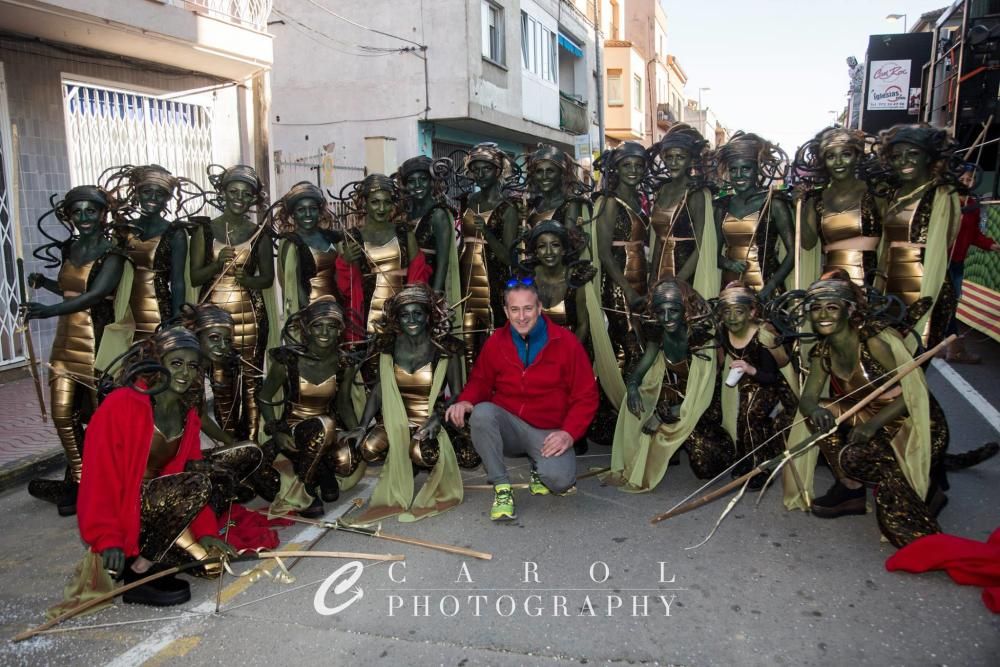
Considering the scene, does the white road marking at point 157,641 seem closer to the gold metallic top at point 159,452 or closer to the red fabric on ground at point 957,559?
the gold metallic top at point 159,452

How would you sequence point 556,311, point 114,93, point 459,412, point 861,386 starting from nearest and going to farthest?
point 861,386 → point 459,412 → point 556,311 → point 114,93

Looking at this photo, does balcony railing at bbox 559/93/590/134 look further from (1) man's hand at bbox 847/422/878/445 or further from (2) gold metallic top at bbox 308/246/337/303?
(1) man's hand at bbox 847/422/878/445

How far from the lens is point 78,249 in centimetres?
454

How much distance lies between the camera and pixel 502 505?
432 cm

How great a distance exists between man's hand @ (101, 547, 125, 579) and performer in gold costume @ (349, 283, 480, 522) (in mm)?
1408

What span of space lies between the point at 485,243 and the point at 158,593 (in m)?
3.37

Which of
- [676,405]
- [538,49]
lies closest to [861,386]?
[676,405]

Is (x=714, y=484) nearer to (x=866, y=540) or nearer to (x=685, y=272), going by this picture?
(x=866, y=540)

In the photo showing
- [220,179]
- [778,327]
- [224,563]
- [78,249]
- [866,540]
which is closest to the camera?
[224,563]

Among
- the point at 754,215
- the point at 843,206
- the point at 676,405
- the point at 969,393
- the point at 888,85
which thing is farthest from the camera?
the point at 888,85

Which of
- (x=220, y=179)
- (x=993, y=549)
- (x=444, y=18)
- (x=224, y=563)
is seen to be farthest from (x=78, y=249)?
(x=444, y=18)

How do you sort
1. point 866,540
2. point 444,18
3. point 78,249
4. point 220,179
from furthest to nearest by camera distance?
point 444,18 < point 220,179 < point 78,249 < point 866,540

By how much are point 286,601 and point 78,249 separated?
246 cm

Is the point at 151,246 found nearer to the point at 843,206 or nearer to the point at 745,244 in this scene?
the point at 745,244
